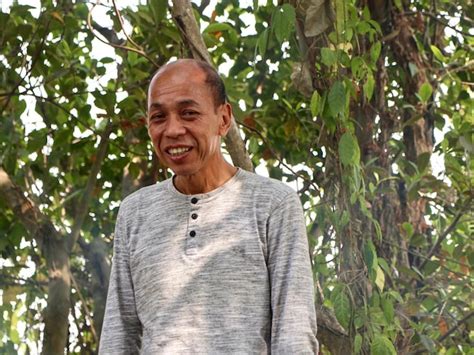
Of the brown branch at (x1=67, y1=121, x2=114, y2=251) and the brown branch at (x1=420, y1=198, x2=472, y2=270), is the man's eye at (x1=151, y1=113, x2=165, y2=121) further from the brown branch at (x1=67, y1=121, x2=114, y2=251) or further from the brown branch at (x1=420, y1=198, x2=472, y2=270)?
A: the brown branch at (x1=67, y1=121, x2=114, y2=251)

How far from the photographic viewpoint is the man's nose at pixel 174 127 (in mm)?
2262

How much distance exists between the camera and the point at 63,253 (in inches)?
179

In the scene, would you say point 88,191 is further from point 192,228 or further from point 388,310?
point 192,228

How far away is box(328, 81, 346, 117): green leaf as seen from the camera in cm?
333

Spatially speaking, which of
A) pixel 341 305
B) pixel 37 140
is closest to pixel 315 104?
pixel 341 305

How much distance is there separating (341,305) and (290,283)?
1223mm

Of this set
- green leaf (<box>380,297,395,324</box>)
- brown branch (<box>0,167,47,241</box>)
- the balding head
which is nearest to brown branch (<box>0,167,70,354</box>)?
brown branch (<box>0,167,47,241</box>)

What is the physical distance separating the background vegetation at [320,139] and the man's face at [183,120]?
999 millimetres

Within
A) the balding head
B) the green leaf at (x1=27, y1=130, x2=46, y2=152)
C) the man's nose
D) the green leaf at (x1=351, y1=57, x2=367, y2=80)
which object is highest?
the green leaf at (x1=27, y1=130, x2=46, y2=152)

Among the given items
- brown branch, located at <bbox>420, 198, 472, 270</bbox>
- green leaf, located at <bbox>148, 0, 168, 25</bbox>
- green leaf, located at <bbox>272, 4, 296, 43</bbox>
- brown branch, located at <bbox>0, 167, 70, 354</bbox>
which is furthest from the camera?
brown branch, located at <bbox>0, 167, 70, 354</bbox>

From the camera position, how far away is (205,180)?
236 cm

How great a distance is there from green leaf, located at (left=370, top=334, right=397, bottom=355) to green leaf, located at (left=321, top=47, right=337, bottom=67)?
29.2 inches

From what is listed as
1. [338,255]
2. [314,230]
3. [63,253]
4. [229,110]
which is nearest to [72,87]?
[63,253]

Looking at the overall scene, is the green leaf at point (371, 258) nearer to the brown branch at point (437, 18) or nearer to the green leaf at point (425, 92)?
the green leaf at point (425, 92)
